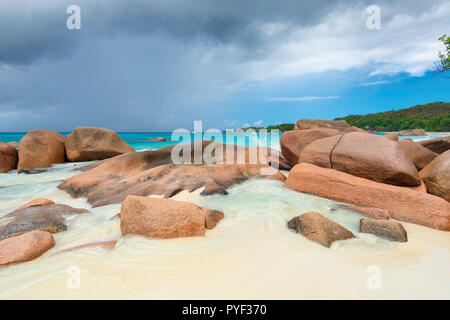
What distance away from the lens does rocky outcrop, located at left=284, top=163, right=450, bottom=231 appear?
2916mm

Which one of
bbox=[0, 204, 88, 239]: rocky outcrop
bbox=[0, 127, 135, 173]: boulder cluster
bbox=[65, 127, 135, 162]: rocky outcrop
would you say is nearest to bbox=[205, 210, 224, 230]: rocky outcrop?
bbox=[0, 204, 88, 239]: rocky outcrop

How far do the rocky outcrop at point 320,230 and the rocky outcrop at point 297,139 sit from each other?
389 cm

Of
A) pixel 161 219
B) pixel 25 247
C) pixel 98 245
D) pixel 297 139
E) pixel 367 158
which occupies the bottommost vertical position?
pixel 98 245

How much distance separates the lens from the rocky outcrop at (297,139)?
20.2 feet

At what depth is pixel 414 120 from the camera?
59.8 meters

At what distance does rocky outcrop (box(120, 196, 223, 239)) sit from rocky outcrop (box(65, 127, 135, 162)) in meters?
8.53

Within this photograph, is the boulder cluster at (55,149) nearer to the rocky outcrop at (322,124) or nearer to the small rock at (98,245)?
the small rock at (98,245)

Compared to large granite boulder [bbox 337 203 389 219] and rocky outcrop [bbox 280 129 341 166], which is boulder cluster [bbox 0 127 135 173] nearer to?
rocky outcrop [bbox 280 129 341 166]

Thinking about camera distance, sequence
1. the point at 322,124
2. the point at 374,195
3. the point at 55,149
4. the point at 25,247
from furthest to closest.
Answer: the point at 322,124 → the point at 55,149 → the point at 374,195 → the point at 25,247

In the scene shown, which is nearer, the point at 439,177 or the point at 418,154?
the point at 439,177

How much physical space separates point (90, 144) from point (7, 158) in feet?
9.20

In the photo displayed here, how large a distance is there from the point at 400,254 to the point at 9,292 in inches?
139

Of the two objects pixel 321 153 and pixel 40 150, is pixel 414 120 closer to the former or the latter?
pixel 321 153

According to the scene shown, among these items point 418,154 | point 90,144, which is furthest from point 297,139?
point 90,144
